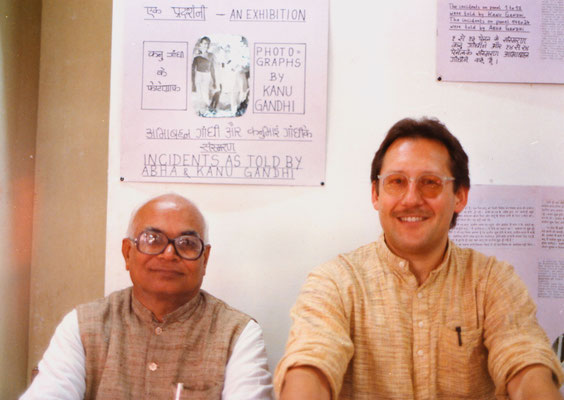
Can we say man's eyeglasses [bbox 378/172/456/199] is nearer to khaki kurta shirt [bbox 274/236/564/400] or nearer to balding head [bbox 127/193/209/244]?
khaki kurta shirt [bbox 274/236/564/400]

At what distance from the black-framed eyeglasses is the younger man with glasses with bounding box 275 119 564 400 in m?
0.42

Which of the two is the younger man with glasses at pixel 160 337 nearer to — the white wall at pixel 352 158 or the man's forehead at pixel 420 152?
the white wall at pixel 352 158

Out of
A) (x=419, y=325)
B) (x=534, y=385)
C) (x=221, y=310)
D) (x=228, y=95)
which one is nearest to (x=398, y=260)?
(x=419, y=325)

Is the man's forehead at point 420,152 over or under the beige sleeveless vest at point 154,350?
over

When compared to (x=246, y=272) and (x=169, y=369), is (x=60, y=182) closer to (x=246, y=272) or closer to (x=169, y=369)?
(x=246, y=272)

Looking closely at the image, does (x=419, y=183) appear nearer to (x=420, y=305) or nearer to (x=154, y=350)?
(x=420, y=305)

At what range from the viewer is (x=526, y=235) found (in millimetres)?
2164

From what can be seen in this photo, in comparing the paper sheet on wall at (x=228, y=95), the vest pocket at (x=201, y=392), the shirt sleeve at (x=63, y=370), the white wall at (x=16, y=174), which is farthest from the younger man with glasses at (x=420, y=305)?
the white wall at (x=16, y=174)

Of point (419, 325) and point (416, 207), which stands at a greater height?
point (416, 207)

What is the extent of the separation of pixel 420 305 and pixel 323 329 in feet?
1.11

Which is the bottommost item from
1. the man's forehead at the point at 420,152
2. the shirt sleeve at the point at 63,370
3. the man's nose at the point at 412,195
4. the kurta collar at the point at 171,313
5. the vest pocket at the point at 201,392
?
the vest pocket at the point at 201,392

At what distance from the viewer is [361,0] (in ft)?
7.22

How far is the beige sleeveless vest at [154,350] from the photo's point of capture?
1670 millimetres

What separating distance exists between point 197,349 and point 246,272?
0.52 m
